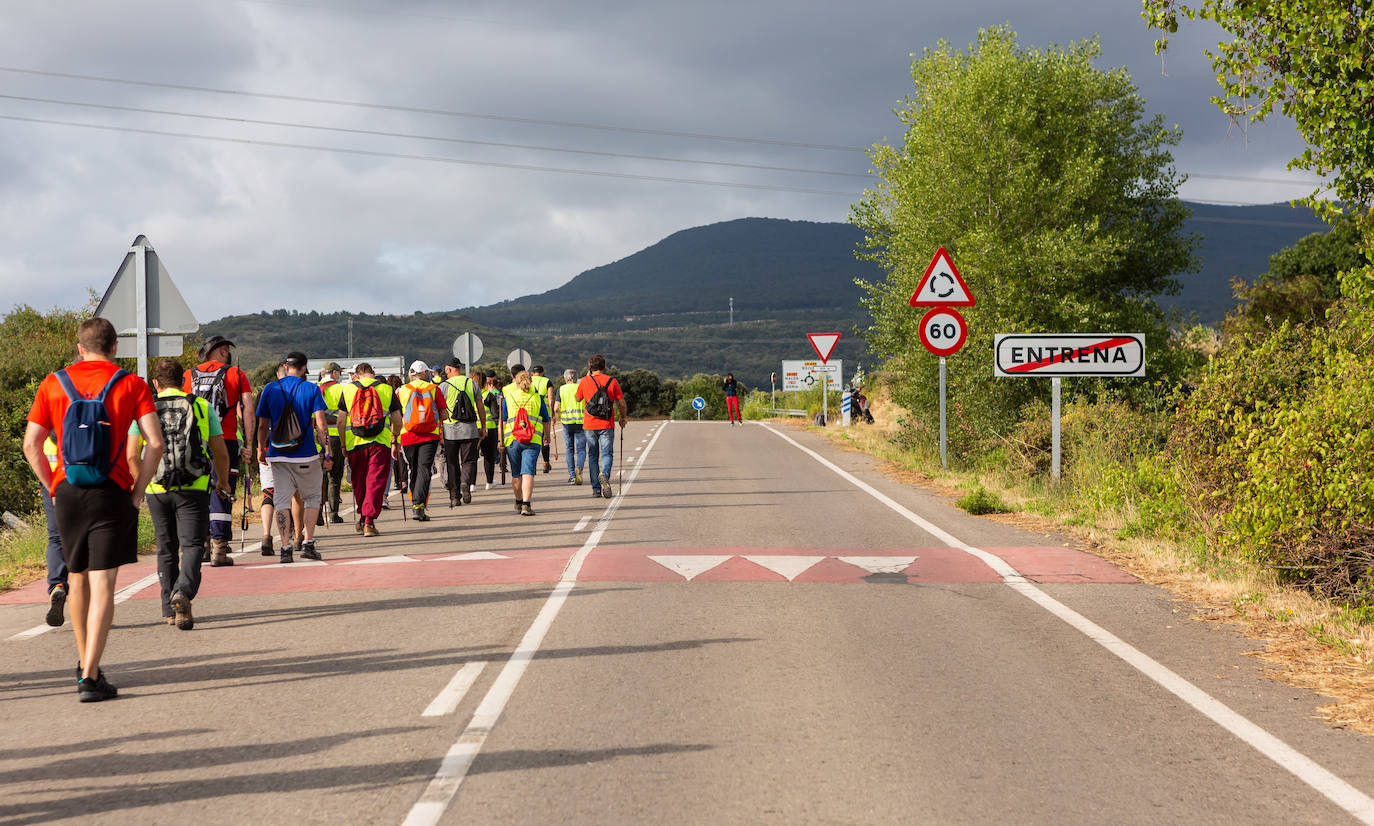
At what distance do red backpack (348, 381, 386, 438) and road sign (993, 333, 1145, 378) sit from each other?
7.55 metres

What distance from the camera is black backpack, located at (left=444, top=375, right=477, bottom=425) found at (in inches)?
693

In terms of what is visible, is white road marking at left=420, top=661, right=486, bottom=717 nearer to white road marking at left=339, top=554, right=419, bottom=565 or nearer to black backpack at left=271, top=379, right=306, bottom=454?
white road marking at left=339, top=554, right=419, bottom=565

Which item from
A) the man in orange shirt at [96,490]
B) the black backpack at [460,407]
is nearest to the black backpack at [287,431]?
the man in orange shirt at [96,490]

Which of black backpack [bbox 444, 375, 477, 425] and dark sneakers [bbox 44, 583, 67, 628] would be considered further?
black backpack [bbox 444, 375, 477, 425]

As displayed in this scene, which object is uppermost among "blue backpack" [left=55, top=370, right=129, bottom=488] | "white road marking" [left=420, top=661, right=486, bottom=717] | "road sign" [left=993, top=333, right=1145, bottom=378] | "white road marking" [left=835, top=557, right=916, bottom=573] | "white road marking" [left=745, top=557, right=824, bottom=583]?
"road sign" [left=993, top=333, right=1145, bottom=378]

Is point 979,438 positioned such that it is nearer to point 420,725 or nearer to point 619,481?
point 619,481

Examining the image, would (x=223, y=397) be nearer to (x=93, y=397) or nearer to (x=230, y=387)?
(x=230, y=387)

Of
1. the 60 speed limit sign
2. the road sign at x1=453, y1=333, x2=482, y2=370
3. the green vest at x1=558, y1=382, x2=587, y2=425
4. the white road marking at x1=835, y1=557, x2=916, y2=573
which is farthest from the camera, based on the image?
the road sign at x1=453, y1=333, x2=482, y2=370

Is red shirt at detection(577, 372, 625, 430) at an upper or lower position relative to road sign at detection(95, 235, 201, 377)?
lower

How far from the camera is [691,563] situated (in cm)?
1105

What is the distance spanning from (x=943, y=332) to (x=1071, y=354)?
3920 mm

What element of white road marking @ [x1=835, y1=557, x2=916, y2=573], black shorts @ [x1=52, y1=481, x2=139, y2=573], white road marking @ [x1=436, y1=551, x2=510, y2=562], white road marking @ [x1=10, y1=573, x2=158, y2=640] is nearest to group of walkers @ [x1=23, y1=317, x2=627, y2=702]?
black shorts @ [x1=52, y1=481, x2=139, y2=573]

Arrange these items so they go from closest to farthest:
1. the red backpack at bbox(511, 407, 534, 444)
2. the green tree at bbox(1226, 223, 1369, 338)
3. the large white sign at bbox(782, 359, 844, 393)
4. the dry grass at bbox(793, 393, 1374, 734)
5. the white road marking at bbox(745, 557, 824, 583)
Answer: the dry grass at bbox(793, 393, 1374, 734)
the white road marking at bbox(745, 557, 824, 583)
the red backpack at bbox(511, 407, 534, 444)
the green tree at bbox(1226, 223, 1369, 338)
the large white sign at bbox(782, 359, 844, 393)

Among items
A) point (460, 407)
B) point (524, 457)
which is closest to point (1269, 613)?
point (524, 457)
